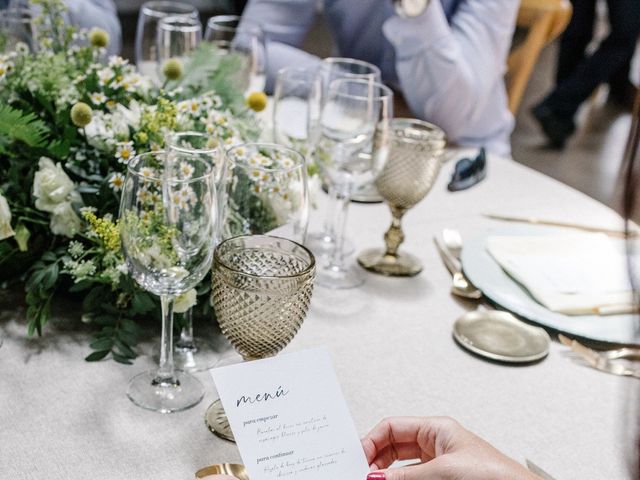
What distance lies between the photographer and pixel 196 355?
967 millimetres

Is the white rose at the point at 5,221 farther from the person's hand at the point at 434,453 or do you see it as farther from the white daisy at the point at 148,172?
the person's hand at the point at 434,453

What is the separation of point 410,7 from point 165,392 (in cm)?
135

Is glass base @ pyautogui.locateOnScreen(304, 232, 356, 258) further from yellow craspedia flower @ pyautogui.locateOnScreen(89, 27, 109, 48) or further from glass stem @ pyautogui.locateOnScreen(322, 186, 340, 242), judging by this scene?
yellow craspedia flower @ pyautogui.locateOnScreen(89, 27, 109, 48)

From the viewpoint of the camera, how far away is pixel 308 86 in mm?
1299

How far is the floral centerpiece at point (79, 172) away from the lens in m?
0.95

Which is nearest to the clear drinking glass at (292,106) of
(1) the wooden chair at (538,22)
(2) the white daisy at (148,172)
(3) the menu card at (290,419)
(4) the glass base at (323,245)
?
(4) the glass base at (323,245)

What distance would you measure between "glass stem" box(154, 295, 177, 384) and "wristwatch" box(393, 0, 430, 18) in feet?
4.26

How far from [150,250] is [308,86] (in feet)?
1.88

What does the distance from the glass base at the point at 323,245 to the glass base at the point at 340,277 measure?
0.11 ft

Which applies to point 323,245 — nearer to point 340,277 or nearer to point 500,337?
point 340,277

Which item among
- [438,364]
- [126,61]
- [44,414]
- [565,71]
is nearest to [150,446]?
[44,414]

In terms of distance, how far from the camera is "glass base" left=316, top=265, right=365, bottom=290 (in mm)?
Result: 1172

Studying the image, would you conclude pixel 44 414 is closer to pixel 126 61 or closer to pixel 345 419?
pixel 345 419

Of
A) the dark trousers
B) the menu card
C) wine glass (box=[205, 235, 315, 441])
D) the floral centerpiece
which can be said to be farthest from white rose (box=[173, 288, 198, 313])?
the dark trousers
